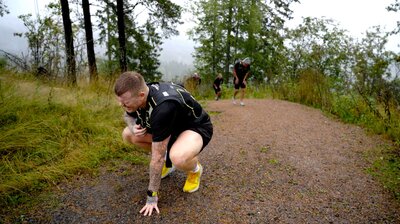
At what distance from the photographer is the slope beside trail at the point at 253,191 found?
8.36 ft

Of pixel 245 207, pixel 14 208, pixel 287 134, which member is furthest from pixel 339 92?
pixel 14 208

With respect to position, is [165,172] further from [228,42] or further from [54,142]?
[228,42]

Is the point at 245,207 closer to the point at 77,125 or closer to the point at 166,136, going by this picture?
the point at 166,136

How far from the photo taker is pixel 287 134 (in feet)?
17.1

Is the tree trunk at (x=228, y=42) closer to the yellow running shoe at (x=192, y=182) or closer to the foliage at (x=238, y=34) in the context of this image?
the foliage at (x=238, y=34)

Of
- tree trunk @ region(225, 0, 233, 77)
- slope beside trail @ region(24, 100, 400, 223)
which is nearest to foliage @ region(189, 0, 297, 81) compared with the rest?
tree trunk @ region(225, 0, 233, 77)

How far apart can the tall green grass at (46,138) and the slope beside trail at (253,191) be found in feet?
0.95

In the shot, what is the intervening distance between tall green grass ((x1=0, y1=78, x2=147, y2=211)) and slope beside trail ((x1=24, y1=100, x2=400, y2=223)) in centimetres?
29

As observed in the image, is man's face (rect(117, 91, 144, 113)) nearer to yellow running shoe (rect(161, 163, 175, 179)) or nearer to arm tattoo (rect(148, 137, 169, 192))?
arm tattoo (rect(148, 137, 169, 192))

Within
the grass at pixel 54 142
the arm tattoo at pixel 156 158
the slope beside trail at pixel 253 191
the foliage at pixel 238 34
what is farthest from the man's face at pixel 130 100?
the foliage at pixel 238 34

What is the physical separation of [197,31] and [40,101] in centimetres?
2137

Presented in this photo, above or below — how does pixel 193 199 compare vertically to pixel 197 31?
below

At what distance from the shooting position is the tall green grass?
2.94 metres

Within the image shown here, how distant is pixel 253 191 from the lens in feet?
9.81
